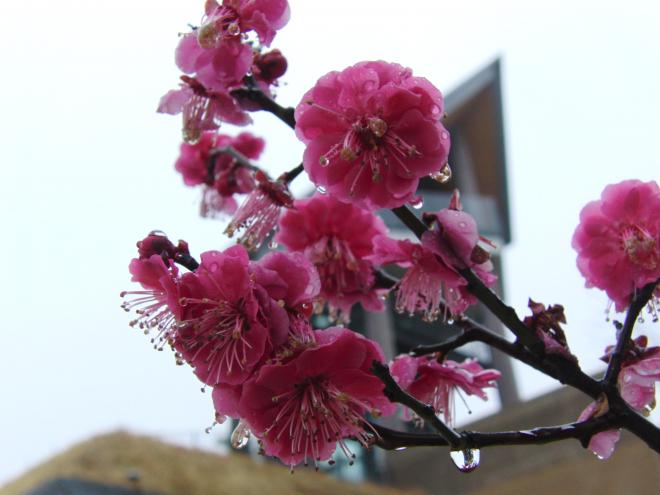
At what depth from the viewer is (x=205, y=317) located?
2.78ft

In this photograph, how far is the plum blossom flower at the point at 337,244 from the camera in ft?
3.94

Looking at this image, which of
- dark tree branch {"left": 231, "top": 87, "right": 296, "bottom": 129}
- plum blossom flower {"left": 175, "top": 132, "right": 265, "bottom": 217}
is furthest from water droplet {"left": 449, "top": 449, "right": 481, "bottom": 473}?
plum blossom flower {"left": 175, "top": 132, "right": 265, "bottom": 217}

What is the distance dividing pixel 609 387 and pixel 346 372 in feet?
0.95

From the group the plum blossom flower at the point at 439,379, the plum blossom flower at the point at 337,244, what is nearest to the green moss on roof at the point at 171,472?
the plum blossom flower at the point at 337,244

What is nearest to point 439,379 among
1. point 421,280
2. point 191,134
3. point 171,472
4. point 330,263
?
point 421,280

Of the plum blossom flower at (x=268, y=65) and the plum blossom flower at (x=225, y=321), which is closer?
the plum blossom flower at (x=225, y=321)

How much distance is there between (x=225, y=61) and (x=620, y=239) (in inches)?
22.3

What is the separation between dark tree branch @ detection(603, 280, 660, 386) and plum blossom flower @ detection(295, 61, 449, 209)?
28 cm

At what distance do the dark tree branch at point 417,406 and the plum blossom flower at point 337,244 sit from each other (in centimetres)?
35

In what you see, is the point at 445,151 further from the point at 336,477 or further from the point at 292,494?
the point at 336,477

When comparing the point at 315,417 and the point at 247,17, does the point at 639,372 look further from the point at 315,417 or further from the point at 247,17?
the point at 247,17

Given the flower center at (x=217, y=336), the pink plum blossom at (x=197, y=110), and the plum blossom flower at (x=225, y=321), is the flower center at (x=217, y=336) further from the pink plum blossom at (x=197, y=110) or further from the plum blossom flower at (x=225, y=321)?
the pink plum blossom at (x=197, y=110)

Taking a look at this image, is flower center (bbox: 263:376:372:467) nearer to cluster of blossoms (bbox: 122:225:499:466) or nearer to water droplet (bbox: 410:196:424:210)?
cluster of blossoms (bbox: 122:225:499:466)

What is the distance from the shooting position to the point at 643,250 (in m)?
1.03
